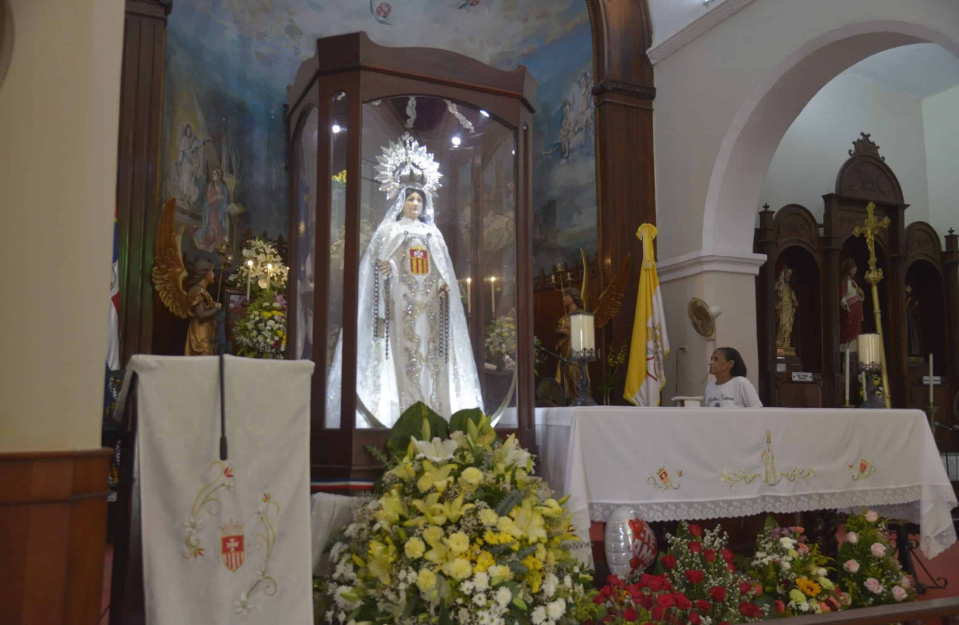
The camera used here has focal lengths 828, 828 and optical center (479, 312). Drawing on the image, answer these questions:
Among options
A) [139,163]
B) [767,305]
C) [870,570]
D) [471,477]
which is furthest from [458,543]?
[767,305]

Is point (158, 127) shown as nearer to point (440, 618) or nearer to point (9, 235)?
point (9, 235)

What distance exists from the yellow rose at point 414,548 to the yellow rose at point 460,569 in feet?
0.45

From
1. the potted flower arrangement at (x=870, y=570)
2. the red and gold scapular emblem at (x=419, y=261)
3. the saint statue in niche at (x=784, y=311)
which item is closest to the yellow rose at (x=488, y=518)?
the red and gold scapular emblem at (x=419, y=261)

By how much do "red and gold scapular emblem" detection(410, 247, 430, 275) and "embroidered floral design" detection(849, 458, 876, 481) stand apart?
307cm

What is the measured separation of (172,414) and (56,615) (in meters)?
0.76

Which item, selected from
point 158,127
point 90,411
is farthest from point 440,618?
point 158,127

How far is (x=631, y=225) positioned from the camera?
8.79 metres

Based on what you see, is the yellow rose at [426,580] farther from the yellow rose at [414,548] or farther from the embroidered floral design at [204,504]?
the embroidered floral design at [204,504]

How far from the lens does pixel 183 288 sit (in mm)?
7301

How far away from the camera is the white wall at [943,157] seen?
38.7 ft

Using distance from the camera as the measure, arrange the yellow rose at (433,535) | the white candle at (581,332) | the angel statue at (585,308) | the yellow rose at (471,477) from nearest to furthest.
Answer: the yellow rose at (433,535)
the yellow rose at (471,477)
the white candle at (581,332)
the angel statue at (585,308)

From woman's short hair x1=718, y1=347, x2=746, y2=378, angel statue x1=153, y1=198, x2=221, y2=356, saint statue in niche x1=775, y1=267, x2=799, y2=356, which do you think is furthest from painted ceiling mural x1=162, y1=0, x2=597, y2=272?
woman's short hair x1=718, y1=347, x2=746, y2=378

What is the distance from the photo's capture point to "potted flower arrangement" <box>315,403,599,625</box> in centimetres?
320

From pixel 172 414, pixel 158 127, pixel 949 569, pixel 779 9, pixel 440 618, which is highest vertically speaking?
pixel 779 9
